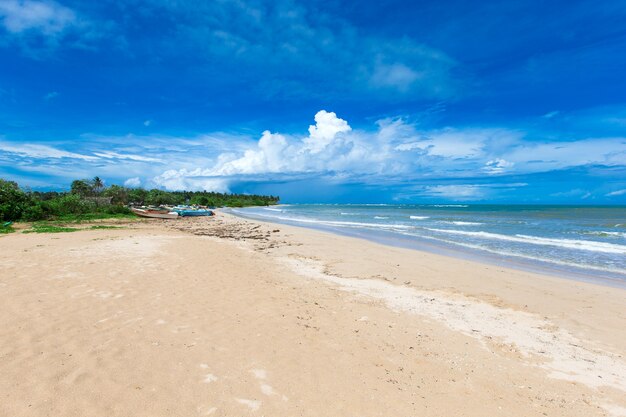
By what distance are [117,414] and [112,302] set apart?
4.10 metres

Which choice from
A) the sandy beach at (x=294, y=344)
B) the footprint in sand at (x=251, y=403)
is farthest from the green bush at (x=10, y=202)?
the footprint in sand at (x=251, y=403)

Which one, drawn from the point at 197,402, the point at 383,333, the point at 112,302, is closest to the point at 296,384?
the point at 197,402

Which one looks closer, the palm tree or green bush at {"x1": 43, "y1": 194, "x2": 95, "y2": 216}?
green bush at {"x1": 43, "y1": 194, "x2": 95, "y2": 216}

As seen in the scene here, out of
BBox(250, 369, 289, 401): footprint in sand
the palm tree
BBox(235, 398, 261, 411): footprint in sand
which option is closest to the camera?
BBox(235, 398, 261, 411): footprint in sand

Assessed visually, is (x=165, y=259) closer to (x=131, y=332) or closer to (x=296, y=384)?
(x=131, y=332)

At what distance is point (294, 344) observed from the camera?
17.8 ft

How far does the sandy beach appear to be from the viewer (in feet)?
12.8

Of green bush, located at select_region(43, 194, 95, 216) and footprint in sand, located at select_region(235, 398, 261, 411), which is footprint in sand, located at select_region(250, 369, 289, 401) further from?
green bush, located at select_region(43, 194, 95, 216)

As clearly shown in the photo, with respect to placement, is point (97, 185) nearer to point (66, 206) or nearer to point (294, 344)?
point (66, 206)

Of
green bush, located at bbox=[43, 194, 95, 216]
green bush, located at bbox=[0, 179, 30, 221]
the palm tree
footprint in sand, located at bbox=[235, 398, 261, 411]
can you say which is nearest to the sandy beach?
footprint in sand, located at bbox=[235, 398, 261, 411]

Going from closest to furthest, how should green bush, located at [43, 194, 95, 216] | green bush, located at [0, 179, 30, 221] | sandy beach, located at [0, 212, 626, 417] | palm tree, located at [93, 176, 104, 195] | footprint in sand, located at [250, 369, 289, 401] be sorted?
sandy beach, located at [0, 212, 626, 417]
footprint in sand, located at [250, 369, 289, 401]
green bush, located at [0, 179, 30, 221]
green bush, located at [43, 194, 95, 216]
palm tree, located at [93, 176, 104, 195]

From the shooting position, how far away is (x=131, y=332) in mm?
5484

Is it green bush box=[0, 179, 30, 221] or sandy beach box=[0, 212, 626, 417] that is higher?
green bush box=[0, 179, 30, 221]

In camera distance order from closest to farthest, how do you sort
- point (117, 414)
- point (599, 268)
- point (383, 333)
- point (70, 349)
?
point (117, 414)
point (70, 349)
point (383, 333)
point (599, 268)
